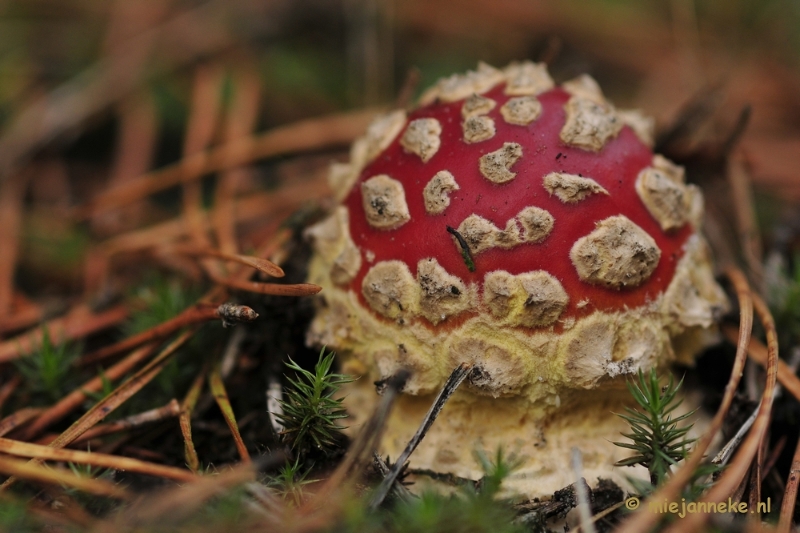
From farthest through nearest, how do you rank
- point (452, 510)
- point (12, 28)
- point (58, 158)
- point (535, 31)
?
point (535, 31) → point (12, 28) → point (58, 158) → point (452, 510)

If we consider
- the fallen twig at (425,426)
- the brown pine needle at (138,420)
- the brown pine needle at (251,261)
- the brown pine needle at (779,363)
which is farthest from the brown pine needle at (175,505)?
the brown pine needle at (779,363)

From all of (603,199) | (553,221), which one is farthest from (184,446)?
(603,199)

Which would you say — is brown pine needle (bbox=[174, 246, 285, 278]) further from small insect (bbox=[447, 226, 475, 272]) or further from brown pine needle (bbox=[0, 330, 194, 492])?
small insect (bbox=[447, 226, 475, 272])

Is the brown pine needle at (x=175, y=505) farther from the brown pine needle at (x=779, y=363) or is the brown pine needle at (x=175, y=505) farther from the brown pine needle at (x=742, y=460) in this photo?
the brown pine needle at (x=779, y=363)

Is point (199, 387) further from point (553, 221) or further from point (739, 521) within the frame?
point (739, 521)

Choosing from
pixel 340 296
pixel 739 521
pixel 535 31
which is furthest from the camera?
pixel 535 31
